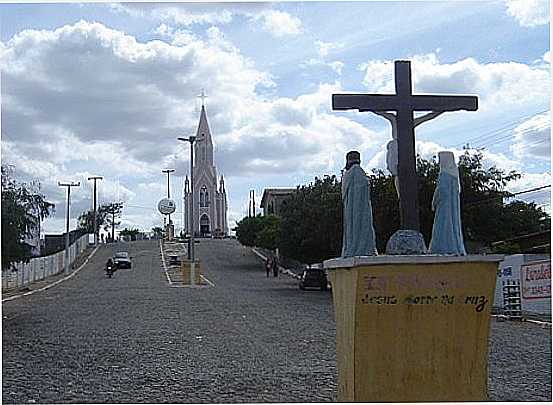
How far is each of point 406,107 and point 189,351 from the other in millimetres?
8018

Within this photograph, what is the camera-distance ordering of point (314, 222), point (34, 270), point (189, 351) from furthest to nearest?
point (34, 270) → point (314, 222) → point (189, 351)

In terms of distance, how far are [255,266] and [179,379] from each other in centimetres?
5328

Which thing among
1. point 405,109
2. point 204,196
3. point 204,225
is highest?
point 204,196

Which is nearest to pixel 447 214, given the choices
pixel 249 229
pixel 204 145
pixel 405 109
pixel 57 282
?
pixel 405 109

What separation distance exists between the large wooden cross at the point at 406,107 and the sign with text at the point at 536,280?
1579 centimetres

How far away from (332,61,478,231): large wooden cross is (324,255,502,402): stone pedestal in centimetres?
97

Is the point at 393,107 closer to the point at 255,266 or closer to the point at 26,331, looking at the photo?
the point at 26,331

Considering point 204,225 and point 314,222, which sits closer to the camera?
point 314,222

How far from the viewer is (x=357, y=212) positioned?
849cm

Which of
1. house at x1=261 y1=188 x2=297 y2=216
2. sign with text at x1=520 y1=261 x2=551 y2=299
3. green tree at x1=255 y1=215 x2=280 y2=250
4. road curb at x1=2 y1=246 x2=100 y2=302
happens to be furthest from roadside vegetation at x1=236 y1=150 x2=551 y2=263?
house at x1=261 y1=188 x2=297 y2=216

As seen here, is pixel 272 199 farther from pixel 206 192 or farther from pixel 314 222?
pixel 314 222

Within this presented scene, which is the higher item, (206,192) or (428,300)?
(206,192)

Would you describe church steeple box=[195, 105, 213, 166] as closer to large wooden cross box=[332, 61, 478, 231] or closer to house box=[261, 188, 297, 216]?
house box=[261, 188, 297, 216]

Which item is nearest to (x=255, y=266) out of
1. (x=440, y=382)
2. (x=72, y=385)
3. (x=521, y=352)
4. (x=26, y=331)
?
(x=26, y=331)
